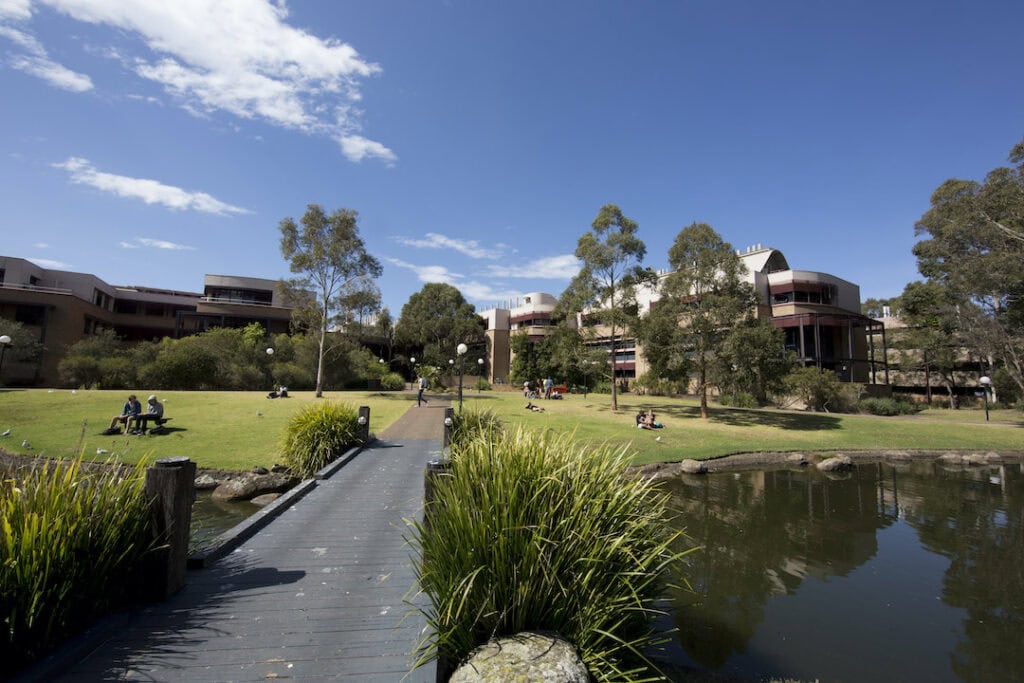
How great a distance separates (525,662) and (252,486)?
946 cm

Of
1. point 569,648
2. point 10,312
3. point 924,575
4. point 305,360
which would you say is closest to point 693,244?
point 924,575

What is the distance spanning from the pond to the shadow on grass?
33.8 ft

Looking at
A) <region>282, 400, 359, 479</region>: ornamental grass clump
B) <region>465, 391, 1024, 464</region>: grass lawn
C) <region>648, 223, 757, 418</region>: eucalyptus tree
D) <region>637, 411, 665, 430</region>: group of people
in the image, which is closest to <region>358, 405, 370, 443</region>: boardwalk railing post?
<region>282, 400, 359, 479</region>: ornamental grass clump

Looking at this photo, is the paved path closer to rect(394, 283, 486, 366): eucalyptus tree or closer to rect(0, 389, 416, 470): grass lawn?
rect(0, 389, 416, 470): grass lawn

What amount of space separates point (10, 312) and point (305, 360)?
2297 cm

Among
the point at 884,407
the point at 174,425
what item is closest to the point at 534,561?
the point at 174,425

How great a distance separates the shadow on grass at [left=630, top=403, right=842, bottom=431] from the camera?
22938 mm

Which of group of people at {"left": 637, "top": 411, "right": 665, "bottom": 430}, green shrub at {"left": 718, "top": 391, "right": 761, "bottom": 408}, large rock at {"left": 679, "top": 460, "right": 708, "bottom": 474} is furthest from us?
green shrub at {"left": 718, "top": 391, "right": 761, "bottom": 408}

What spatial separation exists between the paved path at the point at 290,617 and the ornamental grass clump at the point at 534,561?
1.62 ft

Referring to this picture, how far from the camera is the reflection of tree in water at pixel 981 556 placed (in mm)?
5215

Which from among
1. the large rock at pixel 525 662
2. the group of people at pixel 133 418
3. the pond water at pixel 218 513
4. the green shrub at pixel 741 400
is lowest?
the pond water at pixel 218 513

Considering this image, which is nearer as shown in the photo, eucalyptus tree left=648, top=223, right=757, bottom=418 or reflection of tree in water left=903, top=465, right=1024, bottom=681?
reflection of tree in water left=903, top=465, right=1024, bottom=681

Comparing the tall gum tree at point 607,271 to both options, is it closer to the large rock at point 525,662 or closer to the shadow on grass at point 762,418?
the shadow on grass at point 762,418

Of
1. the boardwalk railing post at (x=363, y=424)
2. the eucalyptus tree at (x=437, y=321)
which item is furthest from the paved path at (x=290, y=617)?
the eucalyptus tree at (x=437, y=321)
